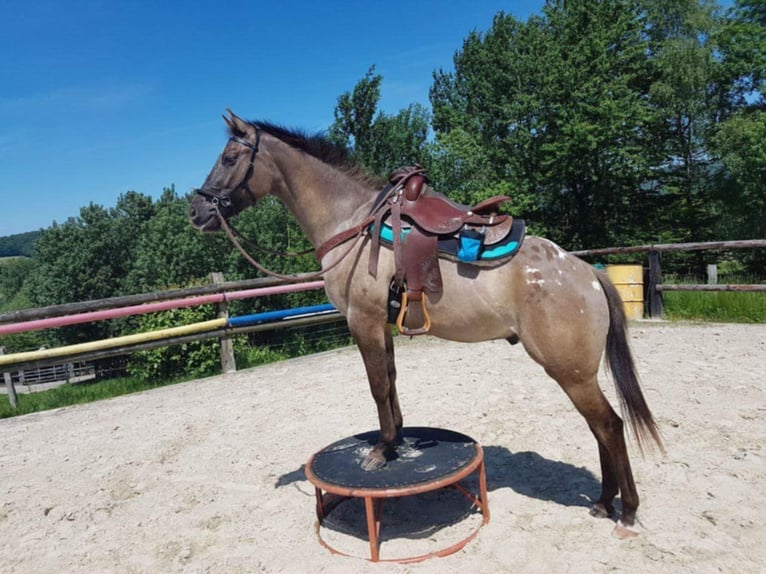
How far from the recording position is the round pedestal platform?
8.77 ft

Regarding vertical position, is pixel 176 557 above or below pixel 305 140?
below

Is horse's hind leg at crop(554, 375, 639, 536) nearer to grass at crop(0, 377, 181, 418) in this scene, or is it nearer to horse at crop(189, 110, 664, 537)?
horse at crop(189, 110, 664, 537)

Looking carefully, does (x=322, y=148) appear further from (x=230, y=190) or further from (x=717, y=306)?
(x=717, y=306)

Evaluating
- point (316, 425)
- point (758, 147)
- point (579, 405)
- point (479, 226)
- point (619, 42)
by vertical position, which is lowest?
point (316, 425)

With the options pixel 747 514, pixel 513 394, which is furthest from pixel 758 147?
pixel 747 514

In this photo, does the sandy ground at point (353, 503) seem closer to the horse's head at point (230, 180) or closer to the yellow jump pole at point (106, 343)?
the yellow jump pole at point (106, 343)

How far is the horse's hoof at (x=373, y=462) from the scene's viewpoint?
2.96m

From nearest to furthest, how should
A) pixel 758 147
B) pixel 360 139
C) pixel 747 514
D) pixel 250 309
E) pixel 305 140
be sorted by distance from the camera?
pixel 747 514 → pixel 305 140 → pixel 360 139 → pixel 250 309 → pixel 758 147

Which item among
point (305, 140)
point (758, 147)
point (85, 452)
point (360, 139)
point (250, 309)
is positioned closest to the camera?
point (305, 140)

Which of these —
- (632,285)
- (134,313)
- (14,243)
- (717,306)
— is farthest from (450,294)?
(14,243)

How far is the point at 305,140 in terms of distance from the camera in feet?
10.7

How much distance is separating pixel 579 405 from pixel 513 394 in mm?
2743

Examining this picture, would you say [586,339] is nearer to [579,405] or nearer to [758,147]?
[579,405]

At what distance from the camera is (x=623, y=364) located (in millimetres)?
2828
